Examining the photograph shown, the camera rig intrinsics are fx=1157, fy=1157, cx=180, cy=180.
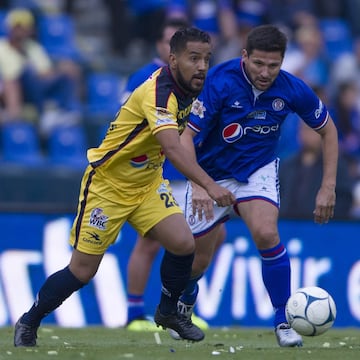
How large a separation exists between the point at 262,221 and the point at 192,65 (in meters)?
1.29

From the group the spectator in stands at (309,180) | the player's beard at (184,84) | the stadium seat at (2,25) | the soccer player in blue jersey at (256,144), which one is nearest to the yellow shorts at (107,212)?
the soccer player in blue jersey at (256,144)

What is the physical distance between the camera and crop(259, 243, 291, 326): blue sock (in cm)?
797

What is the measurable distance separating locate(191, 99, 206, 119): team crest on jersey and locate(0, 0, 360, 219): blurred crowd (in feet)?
13.3

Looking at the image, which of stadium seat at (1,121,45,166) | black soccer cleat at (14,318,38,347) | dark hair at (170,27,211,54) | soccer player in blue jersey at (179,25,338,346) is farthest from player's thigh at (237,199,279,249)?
stadium seat at (1,121,45,166)

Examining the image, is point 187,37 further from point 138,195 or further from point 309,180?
point 309,180

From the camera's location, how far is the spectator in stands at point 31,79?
1391 centimetres

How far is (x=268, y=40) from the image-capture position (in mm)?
7855

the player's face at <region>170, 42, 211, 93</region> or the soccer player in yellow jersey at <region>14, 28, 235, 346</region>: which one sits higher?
the player's face at <region>170, 42, 211, 93</region>

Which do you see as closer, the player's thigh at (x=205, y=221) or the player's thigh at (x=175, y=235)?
the player's thigh at (x=175, y=235)

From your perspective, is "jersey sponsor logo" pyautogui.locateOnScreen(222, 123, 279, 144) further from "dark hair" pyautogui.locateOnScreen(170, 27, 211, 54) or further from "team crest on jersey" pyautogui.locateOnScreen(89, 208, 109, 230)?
"team crest on jersey" pyautogui.locateOnScreen(89, 208, 109, 230)

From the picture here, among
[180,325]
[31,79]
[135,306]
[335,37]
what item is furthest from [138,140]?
[335,37]

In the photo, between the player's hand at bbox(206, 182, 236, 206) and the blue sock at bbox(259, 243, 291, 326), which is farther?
the blue sock at bbox(259, 243, 291, 326)

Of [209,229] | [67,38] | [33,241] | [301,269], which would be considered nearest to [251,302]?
[301,269]

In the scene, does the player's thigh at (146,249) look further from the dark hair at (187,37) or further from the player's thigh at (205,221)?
the dark hair at (187,37)
